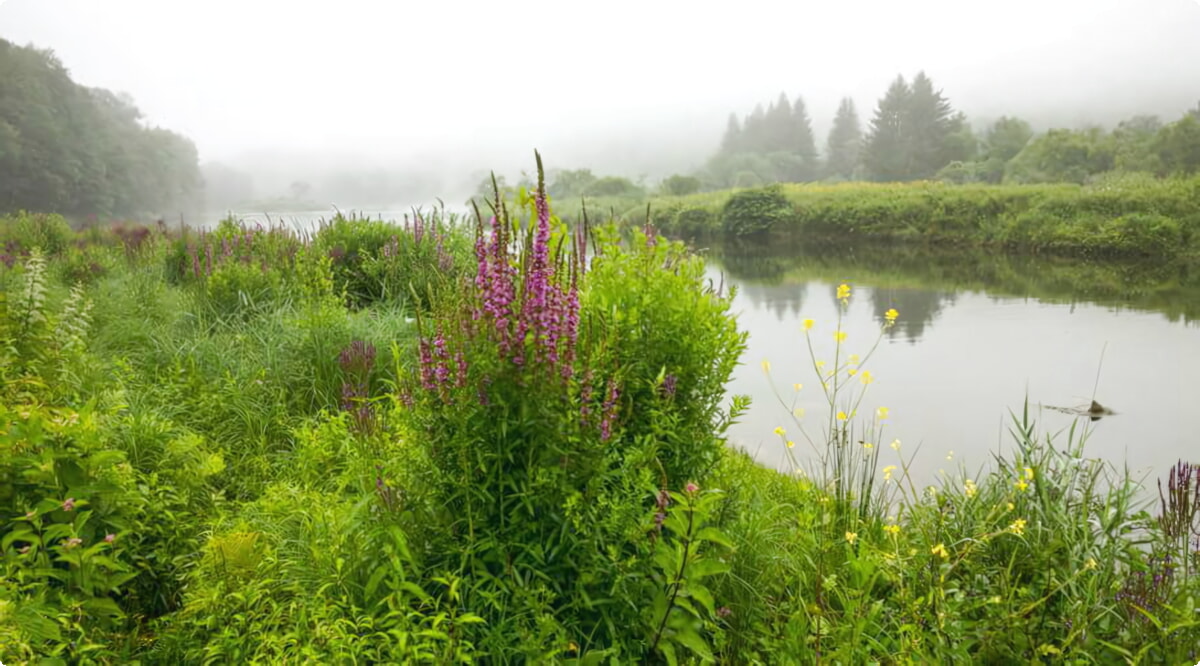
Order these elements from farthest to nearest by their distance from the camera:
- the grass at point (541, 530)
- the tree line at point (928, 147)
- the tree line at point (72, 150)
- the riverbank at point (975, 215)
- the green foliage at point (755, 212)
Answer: the green foliage at point (755, 212) < the tree line at point (928, 147) < the riverbank at point (975, 215) < the tree line at point (72, 150) < the grass at point (541, 530)

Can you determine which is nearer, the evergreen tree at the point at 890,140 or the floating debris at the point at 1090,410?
the floating debris at the point at 1090,410

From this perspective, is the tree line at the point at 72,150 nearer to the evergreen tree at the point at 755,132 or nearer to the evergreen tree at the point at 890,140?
the evergreen tree at the point at 890,140

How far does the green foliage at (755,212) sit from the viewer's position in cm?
2439

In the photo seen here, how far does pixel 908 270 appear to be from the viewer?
1448 centimetres

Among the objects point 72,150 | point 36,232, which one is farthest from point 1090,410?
point 72,150

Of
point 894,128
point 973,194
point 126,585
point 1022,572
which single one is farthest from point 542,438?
point 894,128

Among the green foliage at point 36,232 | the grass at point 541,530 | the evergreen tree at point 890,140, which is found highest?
the evergreen tree at point 890,140

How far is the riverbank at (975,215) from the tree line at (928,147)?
184 inches

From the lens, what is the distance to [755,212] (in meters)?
24.7

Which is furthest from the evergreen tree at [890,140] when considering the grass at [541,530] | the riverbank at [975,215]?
the grass at [541,530]

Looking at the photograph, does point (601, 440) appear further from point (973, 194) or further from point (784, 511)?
point (973, 194)

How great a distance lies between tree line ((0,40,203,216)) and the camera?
12.2 m

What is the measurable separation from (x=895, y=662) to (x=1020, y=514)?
4.27ft

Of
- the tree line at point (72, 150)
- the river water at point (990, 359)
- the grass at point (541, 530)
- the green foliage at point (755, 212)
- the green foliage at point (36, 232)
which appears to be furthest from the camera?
the green foliage at point (755, 212)
